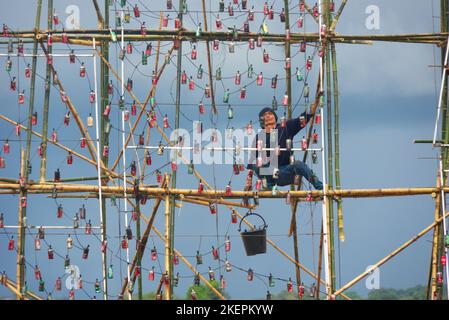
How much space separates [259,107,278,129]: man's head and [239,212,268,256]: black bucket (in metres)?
1.69

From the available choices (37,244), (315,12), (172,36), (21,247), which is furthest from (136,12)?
(21,247)

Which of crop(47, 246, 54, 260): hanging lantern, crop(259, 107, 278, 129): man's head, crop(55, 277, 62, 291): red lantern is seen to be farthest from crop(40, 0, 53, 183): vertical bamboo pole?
crop(259, 107, 278, 129): man's head

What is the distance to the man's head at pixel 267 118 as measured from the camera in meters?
44.1

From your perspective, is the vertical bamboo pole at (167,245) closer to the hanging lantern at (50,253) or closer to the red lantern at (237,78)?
the hanging lantern at (50,253)

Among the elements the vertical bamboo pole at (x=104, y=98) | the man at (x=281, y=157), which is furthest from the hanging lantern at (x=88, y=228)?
the man at (x=281, y=157)

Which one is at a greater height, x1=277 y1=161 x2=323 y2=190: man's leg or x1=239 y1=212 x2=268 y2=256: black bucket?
x1=277 y1=161 x2=323 y2=190: man's leg

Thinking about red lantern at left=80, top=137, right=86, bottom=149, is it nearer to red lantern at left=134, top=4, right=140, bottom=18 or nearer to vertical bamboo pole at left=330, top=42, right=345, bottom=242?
red lantern at left=134, top=4, right=140, bottom=18

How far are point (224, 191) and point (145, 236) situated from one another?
1775 millimetres

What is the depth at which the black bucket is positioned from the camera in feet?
146

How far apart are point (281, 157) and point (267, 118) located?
78 centimetres

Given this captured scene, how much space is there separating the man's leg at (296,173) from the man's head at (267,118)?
2.70 ft

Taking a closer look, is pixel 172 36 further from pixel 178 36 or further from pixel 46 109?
pixel 46 109
